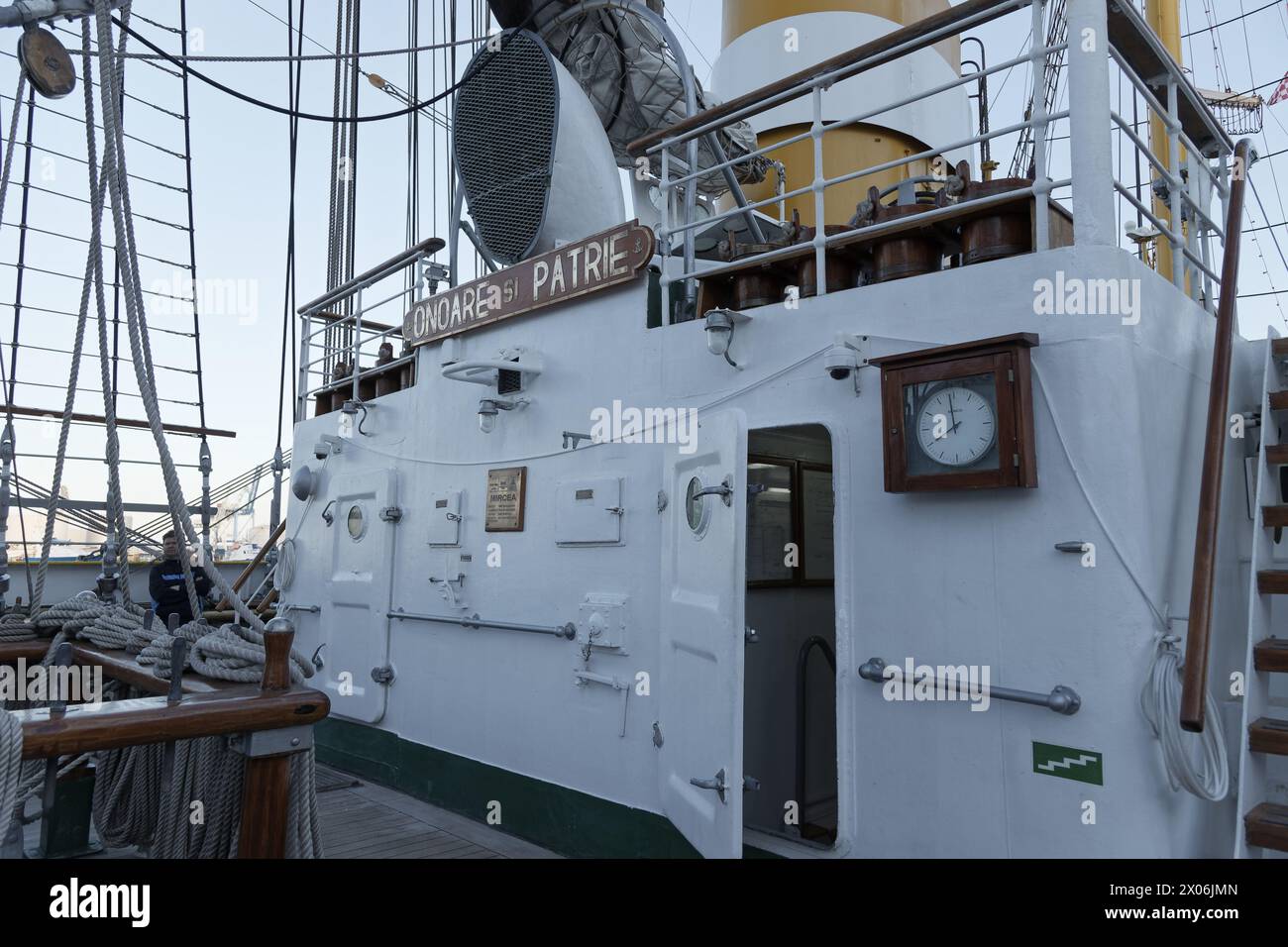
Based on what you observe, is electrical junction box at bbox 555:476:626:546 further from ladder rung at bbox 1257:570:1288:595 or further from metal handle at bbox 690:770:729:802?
ladder rung at bbox 1257:570:1288:595

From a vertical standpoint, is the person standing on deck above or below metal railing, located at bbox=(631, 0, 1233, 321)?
below

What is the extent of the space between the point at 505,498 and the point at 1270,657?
12.5ft

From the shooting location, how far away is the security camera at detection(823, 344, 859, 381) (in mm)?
3648

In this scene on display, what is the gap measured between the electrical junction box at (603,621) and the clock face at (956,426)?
187 cm

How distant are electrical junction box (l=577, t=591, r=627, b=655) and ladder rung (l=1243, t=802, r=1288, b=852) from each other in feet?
8.71

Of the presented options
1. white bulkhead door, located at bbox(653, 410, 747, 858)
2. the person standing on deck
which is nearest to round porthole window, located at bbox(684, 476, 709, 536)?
white bulkhead door, located at bbox(653, 410, 747, 858)

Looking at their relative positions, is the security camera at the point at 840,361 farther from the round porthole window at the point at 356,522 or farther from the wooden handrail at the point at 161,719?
the round porthole window at the point at 356,522

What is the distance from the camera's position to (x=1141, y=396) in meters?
3.19

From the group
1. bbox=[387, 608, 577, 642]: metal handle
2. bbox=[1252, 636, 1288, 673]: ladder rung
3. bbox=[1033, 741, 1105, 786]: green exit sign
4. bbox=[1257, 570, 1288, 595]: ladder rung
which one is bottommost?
bbox=[1033, 741, 1105, 786]: green exit sign

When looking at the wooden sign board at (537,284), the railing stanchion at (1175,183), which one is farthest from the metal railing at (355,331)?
the railing stanchion at (1175,183)

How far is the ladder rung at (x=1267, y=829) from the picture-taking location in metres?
2.85
